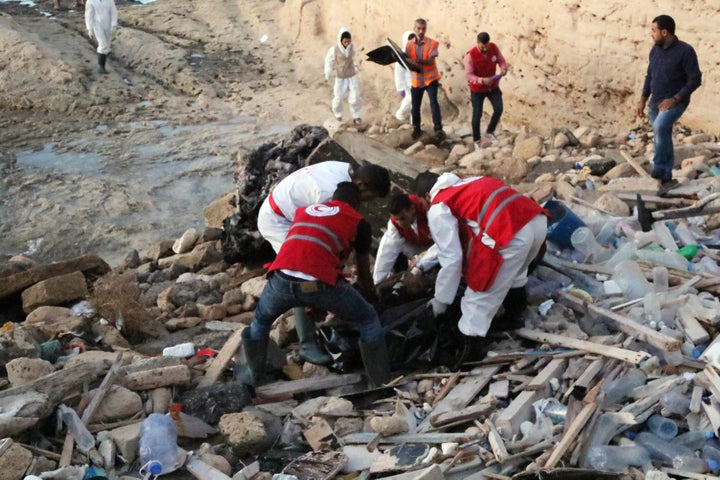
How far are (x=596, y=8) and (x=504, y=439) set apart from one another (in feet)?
26.0

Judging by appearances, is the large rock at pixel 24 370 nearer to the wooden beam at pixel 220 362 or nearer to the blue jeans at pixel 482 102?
the wooden beam at pixel 220 362

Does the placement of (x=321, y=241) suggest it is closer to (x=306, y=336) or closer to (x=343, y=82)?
(x=306, y=336)

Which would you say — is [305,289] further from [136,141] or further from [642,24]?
[136,141]

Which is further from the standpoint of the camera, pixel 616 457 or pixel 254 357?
pixel 254 357

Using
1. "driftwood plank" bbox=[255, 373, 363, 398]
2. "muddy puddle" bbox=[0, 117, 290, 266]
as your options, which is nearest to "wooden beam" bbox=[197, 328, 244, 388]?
"driftwood plank" bbox=[255, 373, 363, 398]

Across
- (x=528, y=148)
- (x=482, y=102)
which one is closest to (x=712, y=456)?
(x=528, y=148)

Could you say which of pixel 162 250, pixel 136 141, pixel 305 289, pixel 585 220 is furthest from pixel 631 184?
pixel 136 141

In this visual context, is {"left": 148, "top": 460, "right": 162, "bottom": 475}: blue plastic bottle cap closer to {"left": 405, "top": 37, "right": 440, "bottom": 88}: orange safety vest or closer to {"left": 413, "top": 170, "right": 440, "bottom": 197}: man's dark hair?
{"left": 413, "top": 170, "right": 440, "bottom": 197}: man's dark hair

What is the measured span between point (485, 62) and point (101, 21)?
9.89 m

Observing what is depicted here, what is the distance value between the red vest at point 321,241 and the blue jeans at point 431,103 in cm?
703

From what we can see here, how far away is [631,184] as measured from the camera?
→ 782 centimetres

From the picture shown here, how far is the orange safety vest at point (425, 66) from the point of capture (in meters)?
11.3

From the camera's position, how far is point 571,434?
4.04m

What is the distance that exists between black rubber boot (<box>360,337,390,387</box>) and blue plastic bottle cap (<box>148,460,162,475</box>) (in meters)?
1.48
